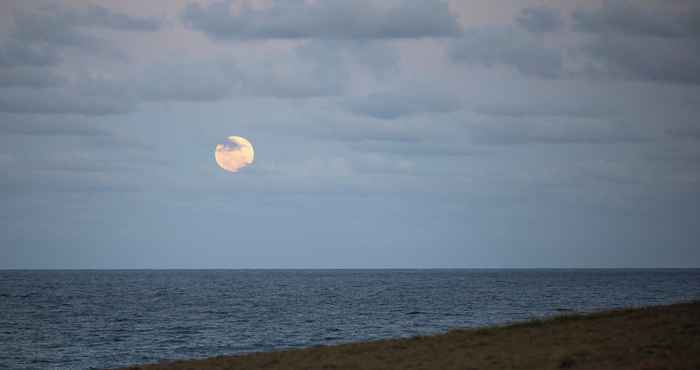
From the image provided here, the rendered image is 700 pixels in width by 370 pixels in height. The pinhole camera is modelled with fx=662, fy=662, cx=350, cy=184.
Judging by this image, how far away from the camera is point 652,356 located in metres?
22.3

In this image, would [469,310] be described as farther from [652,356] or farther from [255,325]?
[652,356]

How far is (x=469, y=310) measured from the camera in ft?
246

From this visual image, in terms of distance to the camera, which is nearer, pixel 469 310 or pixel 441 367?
pixel 441 367

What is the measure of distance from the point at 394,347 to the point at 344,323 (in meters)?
31.8

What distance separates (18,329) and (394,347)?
43951mm

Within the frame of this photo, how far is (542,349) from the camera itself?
82.7ft

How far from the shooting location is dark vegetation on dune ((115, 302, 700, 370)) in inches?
896

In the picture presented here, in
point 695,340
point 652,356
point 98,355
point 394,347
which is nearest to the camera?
point 652,356

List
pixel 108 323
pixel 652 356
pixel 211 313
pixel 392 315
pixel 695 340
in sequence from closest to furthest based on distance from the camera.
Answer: pixel 652 356, pixel 695 340, pixel 108 323, pixel 392 315, pixel 211 313

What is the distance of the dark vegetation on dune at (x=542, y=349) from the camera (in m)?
22.8

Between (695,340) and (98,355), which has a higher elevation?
(695,340)

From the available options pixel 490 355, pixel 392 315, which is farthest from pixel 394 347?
pixel 392 315

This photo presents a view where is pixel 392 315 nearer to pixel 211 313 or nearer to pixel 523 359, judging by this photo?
pixel 211 313

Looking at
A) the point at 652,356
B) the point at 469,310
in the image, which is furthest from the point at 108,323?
the point at 652,356
